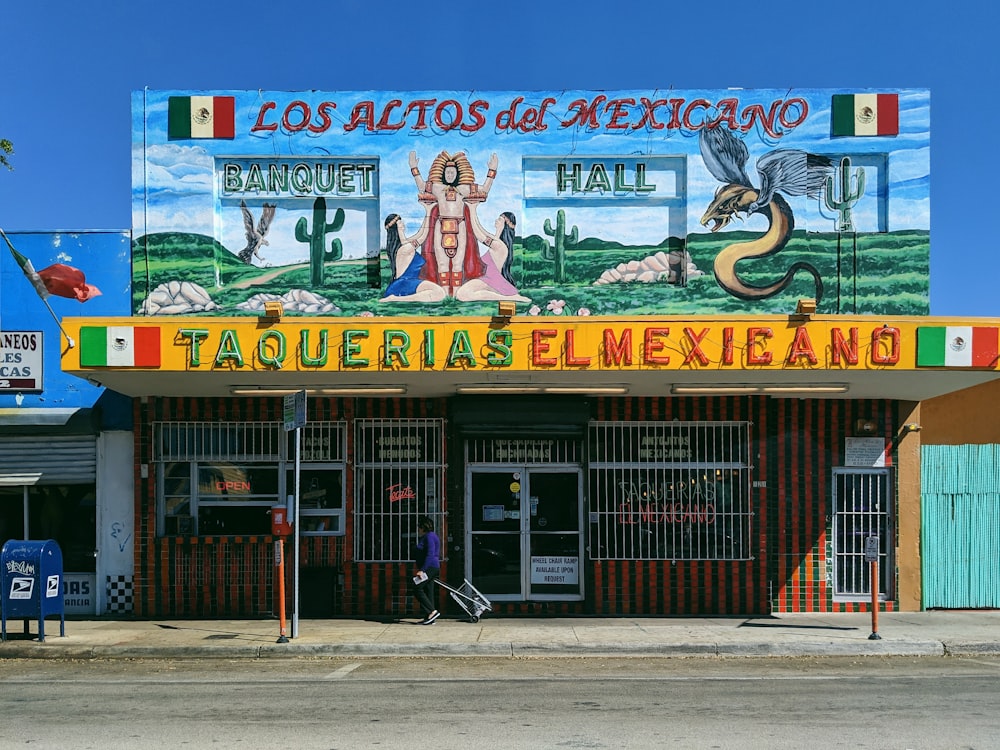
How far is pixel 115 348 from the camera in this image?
13180 mm

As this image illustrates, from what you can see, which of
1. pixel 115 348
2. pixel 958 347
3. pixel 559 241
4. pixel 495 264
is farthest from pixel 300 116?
pixel 958 347

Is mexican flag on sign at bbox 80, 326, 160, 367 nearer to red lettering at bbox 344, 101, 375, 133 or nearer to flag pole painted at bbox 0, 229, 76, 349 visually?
flag pole painted at bbox 0, 229, 76, 349

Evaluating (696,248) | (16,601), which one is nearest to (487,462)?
(696,248)

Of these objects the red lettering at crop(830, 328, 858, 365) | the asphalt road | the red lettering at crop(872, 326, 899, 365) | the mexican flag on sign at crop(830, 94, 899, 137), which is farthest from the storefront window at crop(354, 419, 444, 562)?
the mexican flag on sign at crop(830, 94, 899, 137)

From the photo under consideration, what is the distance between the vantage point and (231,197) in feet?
52.6

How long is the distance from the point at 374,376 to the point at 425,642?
3582mm

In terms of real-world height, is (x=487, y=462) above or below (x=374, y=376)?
below

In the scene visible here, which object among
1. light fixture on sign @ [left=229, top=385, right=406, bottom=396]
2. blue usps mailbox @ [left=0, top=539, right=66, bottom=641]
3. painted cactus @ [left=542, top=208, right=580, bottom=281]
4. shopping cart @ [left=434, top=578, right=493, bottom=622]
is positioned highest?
painted cactus @ [left=542, top=208, right=580, bottom=281]

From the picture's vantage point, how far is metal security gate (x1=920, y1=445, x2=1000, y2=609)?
52.1ft

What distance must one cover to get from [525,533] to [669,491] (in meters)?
2.32

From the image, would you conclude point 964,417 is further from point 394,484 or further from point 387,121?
point 387,121

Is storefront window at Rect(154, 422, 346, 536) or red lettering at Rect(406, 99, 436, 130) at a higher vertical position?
red lettering at Rect(406, 99, 436, 130)

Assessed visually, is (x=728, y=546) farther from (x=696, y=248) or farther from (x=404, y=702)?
(x=404, y=702)

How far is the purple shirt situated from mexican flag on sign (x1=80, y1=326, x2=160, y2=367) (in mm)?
4375
